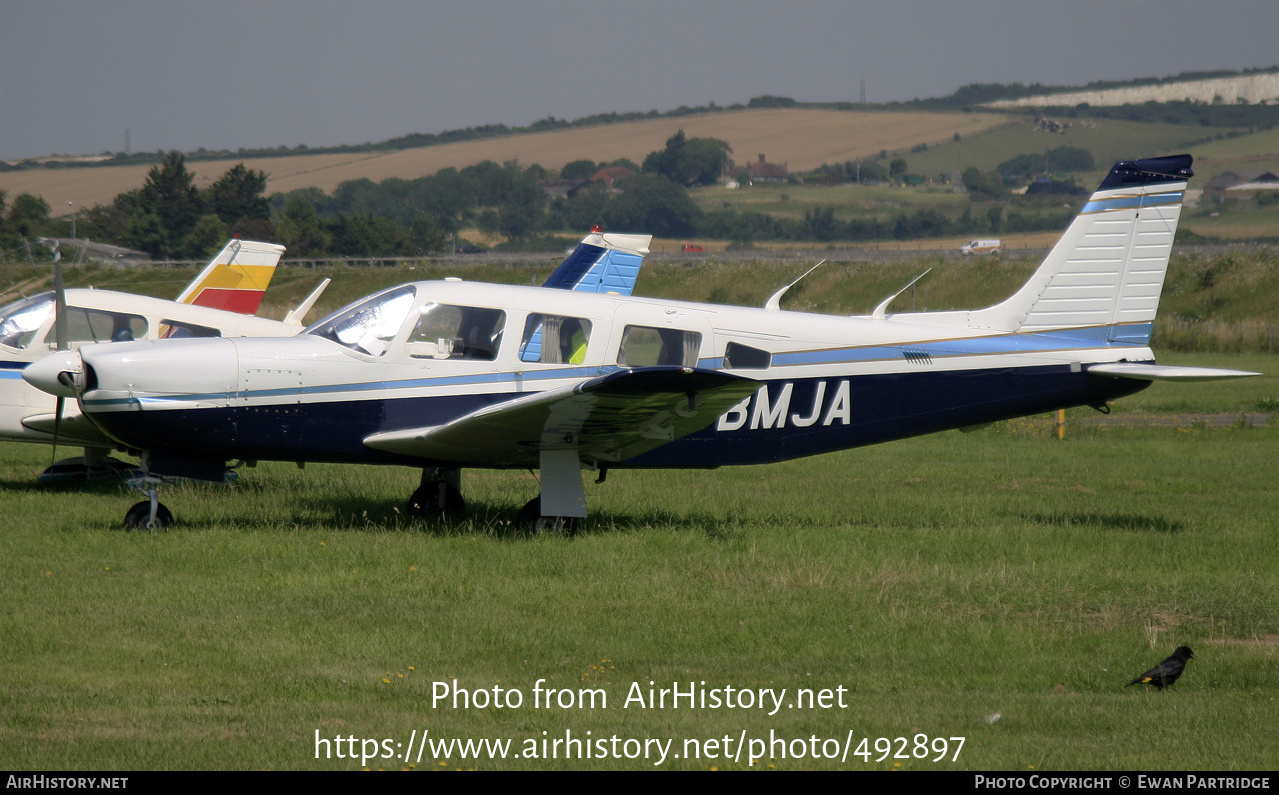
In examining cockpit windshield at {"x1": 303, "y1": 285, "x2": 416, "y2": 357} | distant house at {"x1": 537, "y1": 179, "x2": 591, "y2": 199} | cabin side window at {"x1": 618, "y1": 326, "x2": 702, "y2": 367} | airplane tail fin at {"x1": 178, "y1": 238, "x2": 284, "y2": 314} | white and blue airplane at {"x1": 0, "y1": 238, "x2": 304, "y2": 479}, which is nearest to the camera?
cockpit windshield at {"x1": 303, "y1": 285, "x2": 416, "y2": 357}

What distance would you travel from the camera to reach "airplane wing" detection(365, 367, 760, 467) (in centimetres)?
838

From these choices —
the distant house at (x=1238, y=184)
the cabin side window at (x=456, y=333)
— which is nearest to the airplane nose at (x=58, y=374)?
the cabin side window at (x=456, y=333)

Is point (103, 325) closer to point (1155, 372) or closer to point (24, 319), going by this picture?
point (24, 319)

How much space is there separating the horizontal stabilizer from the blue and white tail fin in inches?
319

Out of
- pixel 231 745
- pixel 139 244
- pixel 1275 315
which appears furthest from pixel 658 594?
pixel 139 244

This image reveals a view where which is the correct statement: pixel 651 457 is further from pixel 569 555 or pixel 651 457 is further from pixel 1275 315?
pixel 1275 315

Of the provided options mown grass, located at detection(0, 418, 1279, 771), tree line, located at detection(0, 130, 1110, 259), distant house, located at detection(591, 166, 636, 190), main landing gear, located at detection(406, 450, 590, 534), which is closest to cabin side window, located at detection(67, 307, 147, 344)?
mown grass, located at detection(0, 418, 1279, 771)

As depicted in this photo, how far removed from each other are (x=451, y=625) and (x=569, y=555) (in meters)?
2.02

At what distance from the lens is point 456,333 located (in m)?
9.49

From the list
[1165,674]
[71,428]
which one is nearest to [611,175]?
[71,428]

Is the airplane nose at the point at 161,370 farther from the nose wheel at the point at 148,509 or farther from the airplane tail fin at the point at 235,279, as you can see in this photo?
the airplane tail fin at the point at 235,279

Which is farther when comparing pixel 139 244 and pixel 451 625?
pixel 139 244

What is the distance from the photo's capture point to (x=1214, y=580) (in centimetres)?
855

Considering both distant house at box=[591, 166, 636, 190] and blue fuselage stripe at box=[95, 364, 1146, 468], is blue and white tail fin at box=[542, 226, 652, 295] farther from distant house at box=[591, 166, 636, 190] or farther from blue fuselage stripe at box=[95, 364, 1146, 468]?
distant house at box=[591, 166, 636, 190]
